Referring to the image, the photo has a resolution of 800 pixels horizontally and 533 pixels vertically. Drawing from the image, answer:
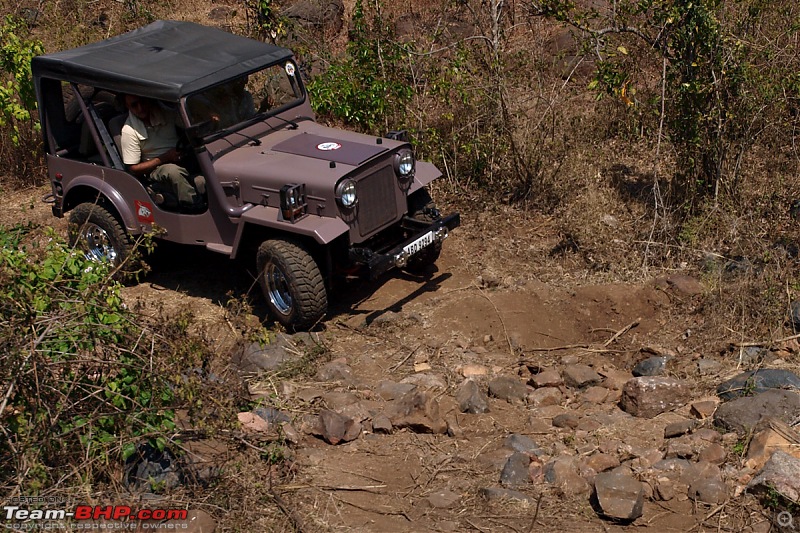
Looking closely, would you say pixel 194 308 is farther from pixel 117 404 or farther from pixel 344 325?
pixel 117 404

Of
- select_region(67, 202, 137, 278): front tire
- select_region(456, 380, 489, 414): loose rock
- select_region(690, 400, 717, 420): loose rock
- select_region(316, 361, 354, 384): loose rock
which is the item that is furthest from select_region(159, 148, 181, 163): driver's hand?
select_region(690, 400, 717, 420): loose rock

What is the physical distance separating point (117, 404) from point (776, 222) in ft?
18.4

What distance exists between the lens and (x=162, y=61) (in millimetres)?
7289

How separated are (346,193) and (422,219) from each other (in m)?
0.95

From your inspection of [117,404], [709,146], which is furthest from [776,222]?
[117,404]

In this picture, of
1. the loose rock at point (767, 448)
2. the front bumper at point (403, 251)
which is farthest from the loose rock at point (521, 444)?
the front bumper at point (403, 251)

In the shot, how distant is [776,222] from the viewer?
7879 mm

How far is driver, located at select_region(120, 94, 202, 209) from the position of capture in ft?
23.7

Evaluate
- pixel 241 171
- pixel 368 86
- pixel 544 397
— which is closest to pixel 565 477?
pixel 544 397

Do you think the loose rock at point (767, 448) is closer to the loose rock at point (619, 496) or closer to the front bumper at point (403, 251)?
the loose rock at point (619, 496)

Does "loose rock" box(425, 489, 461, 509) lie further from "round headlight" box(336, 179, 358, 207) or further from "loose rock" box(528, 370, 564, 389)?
"round headlight" box(336, 179, 358, 207)

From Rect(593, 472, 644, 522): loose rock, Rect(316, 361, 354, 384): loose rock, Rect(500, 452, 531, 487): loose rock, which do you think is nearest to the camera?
Rect(593, 472, 644, 522): loose rock

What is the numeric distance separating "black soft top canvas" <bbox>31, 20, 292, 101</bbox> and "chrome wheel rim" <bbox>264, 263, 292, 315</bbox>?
146 centimetres

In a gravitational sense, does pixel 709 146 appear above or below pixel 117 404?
below
